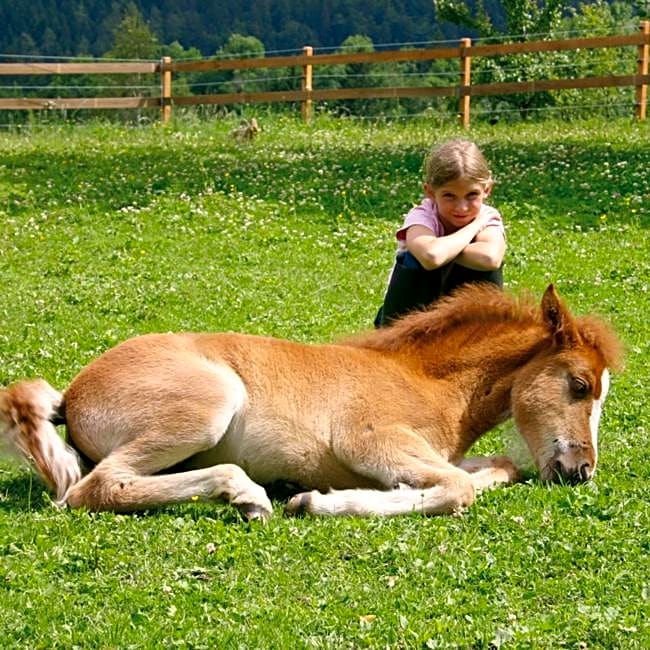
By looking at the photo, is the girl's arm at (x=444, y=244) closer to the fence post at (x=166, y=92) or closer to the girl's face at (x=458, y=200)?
the girl's face at (x=458, y=200)

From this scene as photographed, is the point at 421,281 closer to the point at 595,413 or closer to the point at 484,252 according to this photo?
the point at 484,252

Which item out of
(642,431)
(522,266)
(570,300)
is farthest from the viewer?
(522,266)

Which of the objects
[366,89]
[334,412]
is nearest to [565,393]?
[334,412]

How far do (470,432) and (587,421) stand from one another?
742 millimetres

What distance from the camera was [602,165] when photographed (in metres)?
19.7

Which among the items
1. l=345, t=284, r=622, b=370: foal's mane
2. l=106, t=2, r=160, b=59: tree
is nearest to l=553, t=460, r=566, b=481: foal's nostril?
l=345, t=284, r=622, b=370: foal's mane

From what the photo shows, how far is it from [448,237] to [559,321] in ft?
3.71

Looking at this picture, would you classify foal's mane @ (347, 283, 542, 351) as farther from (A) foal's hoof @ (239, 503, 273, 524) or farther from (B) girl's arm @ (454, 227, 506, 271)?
(A) foal's hoof @ (239, 503, 273, 524)

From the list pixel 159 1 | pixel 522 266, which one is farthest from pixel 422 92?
pixel 159 1

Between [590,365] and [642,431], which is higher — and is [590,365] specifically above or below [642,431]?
above

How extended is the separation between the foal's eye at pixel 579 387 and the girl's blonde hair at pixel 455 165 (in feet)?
5.54

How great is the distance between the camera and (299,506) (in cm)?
694

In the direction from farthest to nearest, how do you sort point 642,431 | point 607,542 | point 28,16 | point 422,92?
point 28,16, point 422,92, point 642,431, point 607,542

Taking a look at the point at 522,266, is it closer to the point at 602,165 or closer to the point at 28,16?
the point at 602,165
